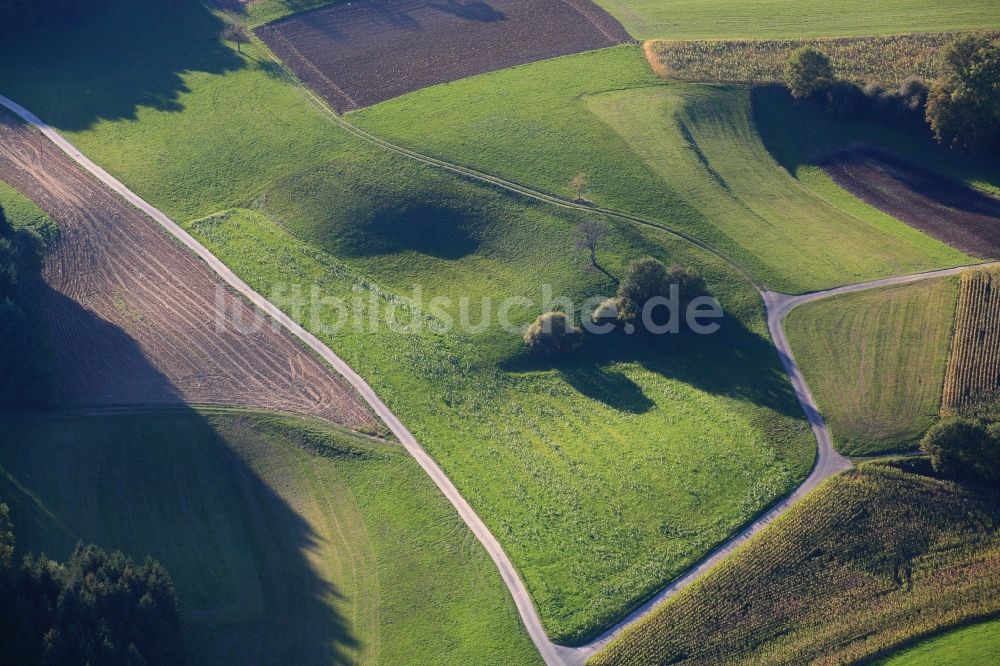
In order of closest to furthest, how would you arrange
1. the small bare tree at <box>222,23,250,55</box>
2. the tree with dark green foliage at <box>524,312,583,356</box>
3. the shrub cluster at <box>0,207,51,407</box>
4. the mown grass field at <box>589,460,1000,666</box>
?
the mown grass field at <box>589,460,1000,666</box> → the shrub cluster at <box>0,207,51,407</box> → the tree with dark green foliage at <box>524,312,583,356</box> → the small bare tree at <box>222,23,250,55</box>

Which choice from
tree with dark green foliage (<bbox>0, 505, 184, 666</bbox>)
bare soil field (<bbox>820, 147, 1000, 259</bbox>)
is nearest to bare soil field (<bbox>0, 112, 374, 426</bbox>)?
tree with dark green foliage (<bbox>0, 505, 184, 666</bbox>)

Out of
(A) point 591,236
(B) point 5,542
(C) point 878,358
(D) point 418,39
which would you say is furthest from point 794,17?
(B) point 5,542

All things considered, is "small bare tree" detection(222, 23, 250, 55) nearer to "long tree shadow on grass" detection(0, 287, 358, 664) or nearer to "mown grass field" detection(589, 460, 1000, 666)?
"long tree shadow on grass" detection(0, 287, 358, 664)

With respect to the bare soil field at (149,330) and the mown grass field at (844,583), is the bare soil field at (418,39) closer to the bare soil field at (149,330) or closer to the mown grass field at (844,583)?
the bare soil field at (149,330)

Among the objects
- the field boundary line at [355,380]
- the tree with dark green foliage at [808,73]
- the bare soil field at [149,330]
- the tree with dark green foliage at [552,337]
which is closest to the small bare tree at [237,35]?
the field boundary line at [355,380]

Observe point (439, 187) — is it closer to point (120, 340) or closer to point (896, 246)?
point (120, 340)

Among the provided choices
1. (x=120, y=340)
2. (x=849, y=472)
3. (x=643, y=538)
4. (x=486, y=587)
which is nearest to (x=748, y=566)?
(x=643, y=538)

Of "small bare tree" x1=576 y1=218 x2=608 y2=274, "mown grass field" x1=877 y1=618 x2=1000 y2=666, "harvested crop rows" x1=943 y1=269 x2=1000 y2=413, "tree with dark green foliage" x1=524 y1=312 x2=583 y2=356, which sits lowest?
"mown grass field" x1=877 y1=618 x2=1000 y2=666
